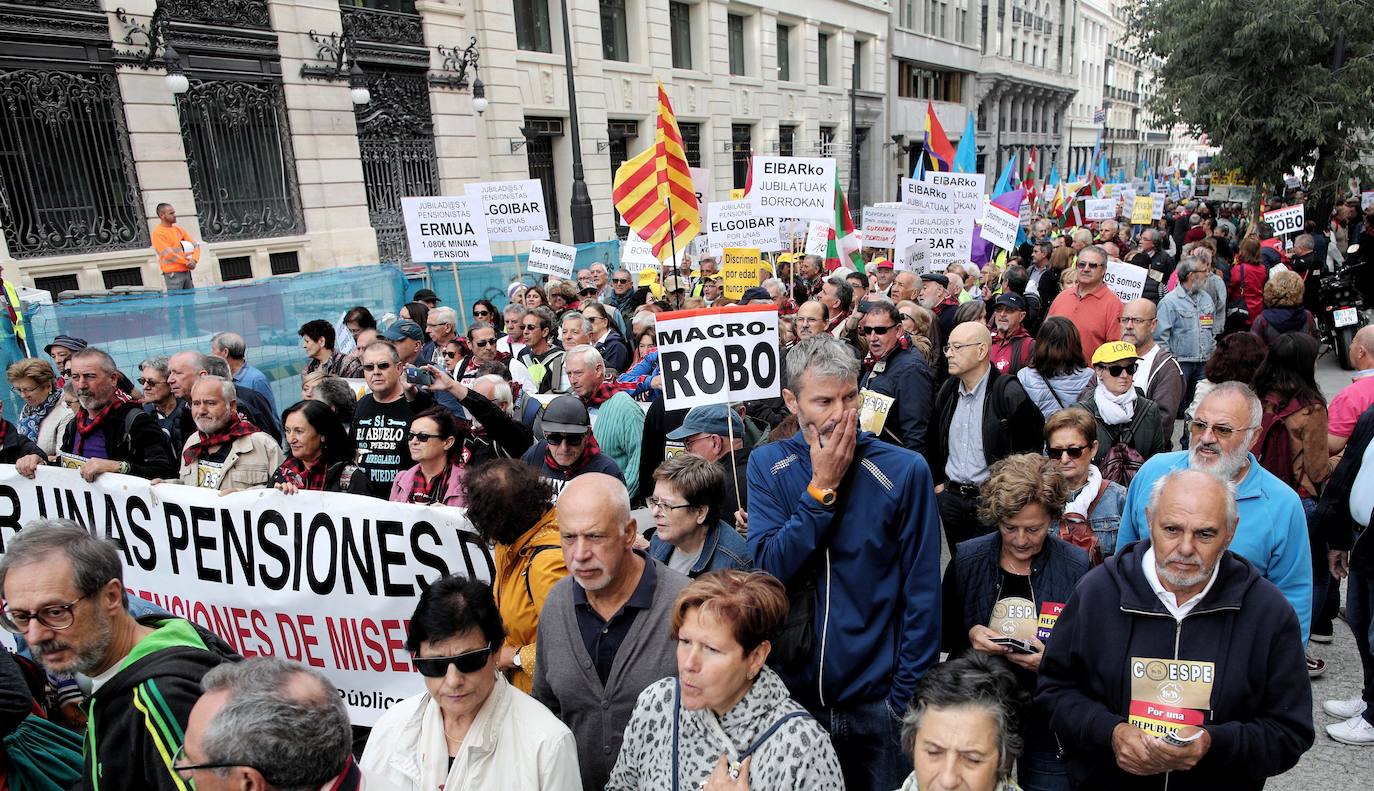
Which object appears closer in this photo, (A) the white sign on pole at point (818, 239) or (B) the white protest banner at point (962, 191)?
(B) the white protest banner at point (962, 191)

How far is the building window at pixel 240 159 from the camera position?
48.3 ft

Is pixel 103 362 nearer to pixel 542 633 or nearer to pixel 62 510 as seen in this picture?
pixel 62 510

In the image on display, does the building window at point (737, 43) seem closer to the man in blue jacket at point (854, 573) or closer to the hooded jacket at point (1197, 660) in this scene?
the man in blue jacket at point (854, 573)

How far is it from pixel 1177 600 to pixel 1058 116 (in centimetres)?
7376

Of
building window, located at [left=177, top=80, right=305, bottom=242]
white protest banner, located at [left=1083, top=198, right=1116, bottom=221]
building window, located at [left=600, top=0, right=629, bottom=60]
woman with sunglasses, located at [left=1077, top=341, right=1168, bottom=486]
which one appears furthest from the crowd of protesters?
building window, located at [left=600, top=0, right=629, bottom=60]

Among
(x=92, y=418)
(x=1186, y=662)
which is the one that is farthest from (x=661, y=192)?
(x=1186, y=662)

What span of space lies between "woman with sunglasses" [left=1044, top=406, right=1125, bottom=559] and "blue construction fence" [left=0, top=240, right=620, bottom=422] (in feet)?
20.5

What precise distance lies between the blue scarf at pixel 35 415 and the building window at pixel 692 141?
2318 cm

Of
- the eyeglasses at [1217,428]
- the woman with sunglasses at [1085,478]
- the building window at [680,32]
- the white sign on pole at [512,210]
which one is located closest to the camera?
the eyeglasses at [1217,428]

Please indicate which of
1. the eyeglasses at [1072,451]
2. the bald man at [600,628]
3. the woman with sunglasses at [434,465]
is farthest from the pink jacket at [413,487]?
the eyeglasses at [1072,451]

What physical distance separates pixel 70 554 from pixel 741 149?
29.6m

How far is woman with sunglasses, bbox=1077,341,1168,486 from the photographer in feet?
14.5

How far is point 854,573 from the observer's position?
2676 millimetres

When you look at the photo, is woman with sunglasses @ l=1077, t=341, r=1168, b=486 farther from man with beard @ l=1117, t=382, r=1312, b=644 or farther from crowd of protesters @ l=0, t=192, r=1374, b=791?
man with beard @ l=1117, t=382, r=1312, b=644
